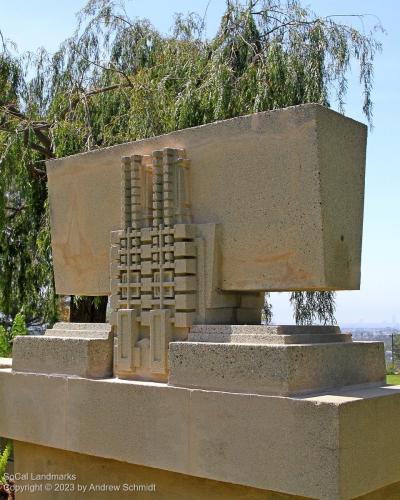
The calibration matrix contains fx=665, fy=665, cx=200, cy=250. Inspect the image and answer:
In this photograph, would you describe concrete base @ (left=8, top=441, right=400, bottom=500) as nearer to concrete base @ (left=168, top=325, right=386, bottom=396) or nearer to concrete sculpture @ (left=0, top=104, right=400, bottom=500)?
concrete sculpture @ (left=0, top=104, right=400, bottom=500)

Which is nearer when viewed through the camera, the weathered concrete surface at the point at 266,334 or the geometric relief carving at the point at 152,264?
the weathered concrete surface at the point at 266,334

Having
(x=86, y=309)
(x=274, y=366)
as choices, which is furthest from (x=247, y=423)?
(x=86, y=309)

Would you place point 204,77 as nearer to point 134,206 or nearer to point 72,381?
point 134,206

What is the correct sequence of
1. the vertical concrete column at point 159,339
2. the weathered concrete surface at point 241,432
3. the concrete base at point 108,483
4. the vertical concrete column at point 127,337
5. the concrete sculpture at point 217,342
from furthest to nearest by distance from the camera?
the vertical concrete column at point 127,337 → the vertical concrete column at point 159,339 → the concrete base at point 108,483 → the concrete sculpture at point 217,342 → the weathered concrete surface at point 241,432

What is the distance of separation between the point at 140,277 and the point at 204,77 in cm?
409

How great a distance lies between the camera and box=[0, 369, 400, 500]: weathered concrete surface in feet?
10.4

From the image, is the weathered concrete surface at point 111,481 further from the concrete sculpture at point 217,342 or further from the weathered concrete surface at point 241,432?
the weathered concrete surface at point 241,432

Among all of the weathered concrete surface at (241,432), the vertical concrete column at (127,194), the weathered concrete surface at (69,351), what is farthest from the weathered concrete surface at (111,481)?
the vertical concrete column at (127,194)

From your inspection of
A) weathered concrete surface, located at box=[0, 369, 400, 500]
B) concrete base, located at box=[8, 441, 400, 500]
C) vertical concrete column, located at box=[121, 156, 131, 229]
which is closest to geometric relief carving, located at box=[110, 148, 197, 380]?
vertical concrete column, located at box=[121, 156, 131, 229]

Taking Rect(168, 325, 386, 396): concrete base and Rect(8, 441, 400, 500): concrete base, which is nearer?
Rect(168, 325, 386, 396): concrete base

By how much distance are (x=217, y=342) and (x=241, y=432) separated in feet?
1.79

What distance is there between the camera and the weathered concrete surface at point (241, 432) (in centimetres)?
317

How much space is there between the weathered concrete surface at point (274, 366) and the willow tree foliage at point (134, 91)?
150 inches

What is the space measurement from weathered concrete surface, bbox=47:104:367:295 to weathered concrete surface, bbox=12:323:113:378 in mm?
1012
